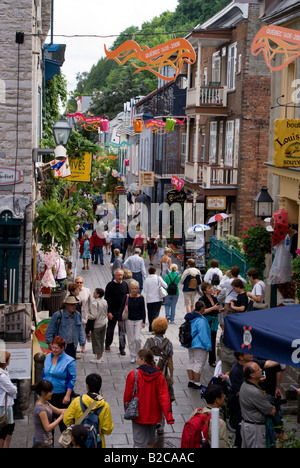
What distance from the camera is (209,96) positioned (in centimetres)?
2920

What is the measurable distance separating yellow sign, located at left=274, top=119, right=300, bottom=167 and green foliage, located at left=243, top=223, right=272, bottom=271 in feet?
12.1

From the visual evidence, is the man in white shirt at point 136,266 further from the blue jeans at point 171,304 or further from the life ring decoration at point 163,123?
the life ring decoration at point 163,123

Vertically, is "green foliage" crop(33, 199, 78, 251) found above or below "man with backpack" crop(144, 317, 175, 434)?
above

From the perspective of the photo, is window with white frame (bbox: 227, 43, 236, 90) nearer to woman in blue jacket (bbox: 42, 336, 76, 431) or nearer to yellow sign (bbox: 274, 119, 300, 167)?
yellow sign (bbox: 274, 119, 300, 167)

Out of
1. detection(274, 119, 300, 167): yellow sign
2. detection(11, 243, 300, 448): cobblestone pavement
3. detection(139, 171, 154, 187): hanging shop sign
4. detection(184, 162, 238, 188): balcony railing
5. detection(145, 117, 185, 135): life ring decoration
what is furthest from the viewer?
detection(139, 171, 154, 187): hanging shop sign

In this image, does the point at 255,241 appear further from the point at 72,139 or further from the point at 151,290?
the point at 72,139

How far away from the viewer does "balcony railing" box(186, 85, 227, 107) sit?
1128 inches

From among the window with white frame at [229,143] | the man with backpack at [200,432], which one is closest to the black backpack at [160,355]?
the man with backpack at [200,432]

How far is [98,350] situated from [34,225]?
274 centimetres

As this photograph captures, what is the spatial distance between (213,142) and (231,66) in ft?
12.7

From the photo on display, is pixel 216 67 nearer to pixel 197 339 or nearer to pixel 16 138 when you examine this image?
pixel 16 138

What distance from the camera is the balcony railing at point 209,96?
2864 centimetres

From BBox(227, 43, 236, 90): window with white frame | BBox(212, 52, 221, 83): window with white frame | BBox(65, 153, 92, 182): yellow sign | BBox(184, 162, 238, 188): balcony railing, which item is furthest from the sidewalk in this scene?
BBox(212, 52, 221, 83): window with white frame
